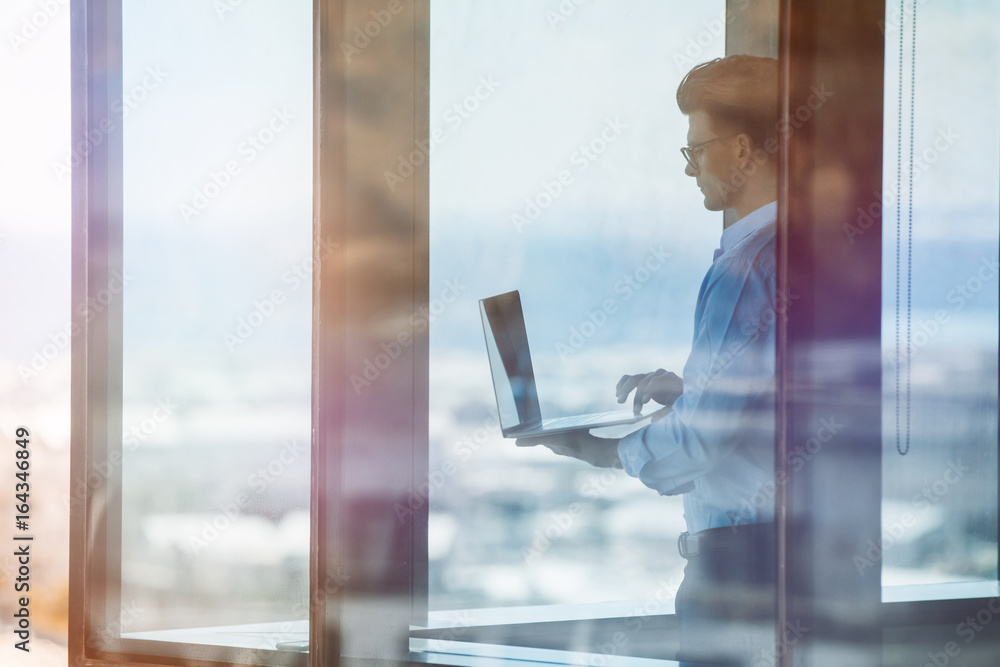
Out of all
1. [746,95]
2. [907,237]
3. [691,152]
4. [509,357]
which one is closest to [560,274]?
[509,357]

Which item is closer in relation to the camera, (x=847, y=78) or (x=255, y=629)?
(x=847, y=78)

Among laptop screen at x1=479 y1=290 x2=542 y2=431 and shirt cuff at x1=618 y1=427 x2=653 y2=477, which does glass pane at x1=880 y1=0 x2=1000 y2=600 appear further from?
laptop screen at x1=479 y1=290 x2=542 y2=431

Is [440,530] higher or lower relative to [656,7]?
lower

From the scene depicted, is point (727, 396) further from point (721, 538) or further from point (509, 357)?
point (509, 357)

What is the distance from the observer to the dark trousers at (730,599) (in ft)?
3.63

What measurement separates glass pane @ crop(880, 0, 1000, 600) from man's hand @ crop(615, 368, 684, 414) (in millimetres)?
329

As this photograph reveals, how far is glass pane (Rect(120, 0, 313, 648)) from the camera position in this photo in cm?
116

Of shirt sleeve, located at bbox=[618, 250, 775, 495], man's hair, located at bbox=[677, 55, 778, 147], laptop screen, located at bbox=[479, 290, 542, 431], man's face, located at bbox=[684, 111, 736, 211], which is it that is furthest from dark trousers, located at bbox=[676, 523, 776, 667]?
man's hair, located at bbox=[677, 55, 778, 147]

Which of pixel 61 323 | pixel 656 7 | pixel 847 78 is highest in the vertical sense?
pixel 656 7

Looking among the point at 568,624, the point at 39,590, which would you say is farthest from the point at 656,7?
the point at 39,590

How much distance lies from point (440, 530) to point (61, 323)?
73 cm

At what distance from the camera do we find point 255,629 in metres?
1.19

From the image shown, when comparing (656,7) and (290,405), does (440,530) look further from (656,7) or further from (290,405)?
(656,7)

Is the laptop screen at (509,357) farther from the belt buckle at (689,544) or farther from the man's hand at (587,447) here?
the belt buckle at (689,544)
